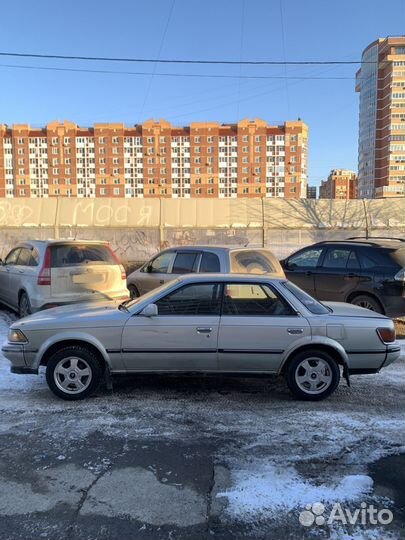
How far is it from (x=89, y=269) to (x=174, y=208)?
7849 mm

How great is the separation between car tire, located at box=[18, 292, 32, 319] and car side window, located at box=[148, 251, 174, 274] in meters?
2.40

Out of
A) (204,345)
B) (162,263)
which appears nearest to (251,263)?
(162,263)

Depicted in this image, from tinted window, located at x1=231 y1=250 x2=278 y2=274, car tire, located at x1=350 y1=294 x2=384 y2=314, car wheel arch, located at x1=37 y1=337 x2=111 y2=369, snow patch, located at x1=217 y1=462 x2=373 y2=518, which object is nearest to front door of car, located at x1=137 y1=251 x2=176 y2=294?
tinted window, located at x1=231 y1=250 x2=278 y2=274

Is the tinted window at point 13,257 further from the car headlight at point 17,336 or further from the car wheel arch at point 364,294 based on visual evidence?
the car wheel arch at point 364,294

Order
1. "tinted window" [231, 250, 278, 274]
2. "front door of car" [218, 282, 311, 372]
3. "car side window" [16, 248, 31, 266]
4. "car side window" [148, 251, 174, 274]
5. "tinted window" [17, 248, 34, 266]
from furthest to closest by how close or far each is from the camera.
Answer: "car side window" [148, 251, 174, 274] < "car side window" [16, 248, 31, 266] < "tinted window" [17, 248, 34, 266] < "tinted window" [231, 250, 278, 274] < "front door of car" [218, 282, 311, 372]

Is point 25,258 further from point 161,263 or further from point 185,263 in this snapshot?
point 185,263

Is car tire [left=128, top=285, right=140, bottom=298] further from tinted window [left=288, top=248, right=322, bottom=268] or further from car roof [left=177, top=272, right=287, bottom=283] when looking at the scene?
car roof [left=177, top=272, right=287, bottom=283]

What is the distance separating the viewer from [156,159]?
496 feet

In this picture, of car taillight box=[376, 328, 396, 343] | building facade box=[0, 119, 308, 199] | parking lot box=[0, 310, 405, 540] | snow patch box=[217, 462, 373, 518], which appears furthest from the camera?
building facade box=[0, 119, 308, 199]

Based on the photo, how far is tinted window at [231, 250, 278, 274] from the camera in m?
8.18

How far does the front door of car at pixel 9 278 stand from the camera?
9523mm

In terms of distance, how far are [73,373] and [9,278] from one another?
522 cm

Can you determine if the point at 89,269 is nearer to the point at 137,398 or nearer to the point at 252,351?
the point at 137,398

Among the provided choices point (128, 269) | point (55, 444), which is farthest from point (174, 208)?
point (55, 444)
